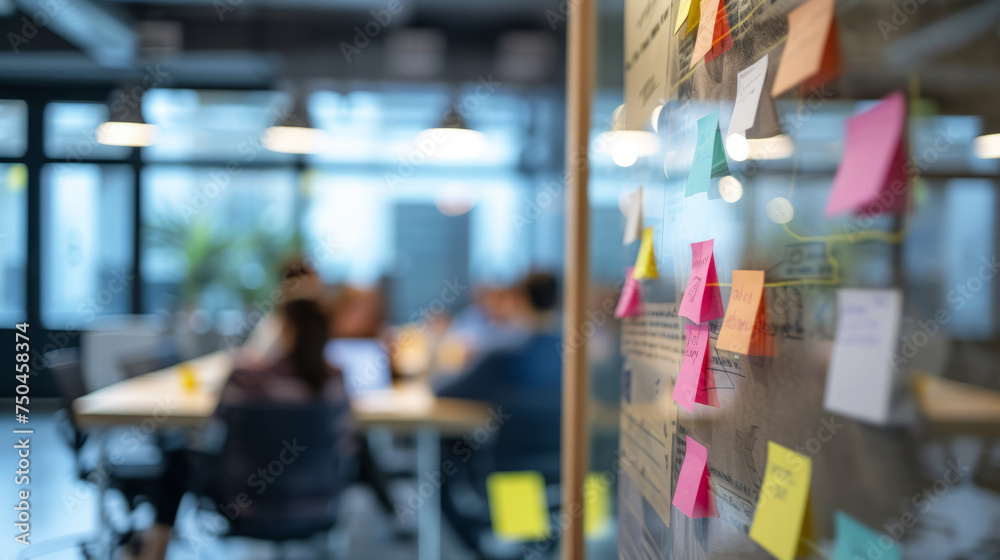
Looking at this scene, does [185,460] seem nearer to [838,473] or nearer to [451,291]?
[838,473]

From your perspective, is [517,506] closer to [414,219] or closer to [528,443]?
[528,443]

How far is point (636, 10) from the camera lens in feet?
2.92

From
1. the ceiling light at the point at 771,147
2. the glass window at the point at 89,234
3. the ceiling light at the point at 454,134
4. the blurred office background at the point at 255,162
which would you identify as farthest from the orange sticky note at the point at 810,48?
the glass window at the point at 89,234

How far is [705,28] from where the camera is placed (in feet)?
1.95

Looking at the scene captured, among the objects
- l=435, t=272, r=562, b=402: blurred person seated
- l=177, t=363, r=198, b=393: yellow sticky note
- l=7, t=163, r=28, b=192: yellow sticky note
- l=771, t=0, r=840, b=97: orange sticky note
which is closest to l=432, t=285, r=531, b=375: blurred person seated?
l=435, t=272, r=562, b=402: blurred person seated

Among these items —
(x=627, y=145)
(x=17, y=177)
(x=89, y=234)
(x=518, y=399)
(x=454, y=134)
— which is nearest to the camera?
(x=627, y=145)

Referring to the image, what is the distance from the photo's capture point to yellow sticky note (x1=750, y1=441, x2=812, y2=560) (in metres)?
0.40

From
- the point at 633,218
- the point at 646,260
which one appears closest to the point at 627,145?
the point at 633,218

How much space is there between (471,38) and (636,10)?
5.34 metres

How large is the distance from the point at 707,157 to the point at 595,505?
2.33 ft

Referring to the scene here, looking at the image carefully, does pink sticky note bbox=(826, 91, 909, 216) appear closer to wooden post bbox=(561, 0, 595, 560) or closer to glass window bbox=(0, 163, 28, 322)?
wooden post bbox=(561, 0, 595, 560)

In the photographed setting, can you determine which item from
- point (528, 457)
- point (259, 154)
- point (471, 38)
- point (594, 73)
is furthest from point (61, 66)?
point (594, 73)

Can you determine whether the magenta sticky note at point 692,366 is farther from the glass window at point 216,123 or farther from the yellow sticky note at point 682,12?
the glass window at point 216,123

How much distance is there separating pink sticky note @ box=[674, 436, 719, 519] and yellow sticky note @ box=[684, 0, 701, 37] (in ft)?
1.41
